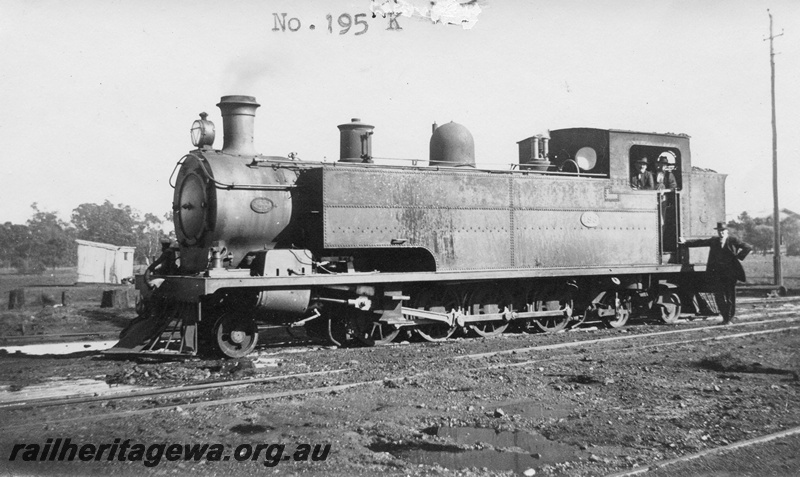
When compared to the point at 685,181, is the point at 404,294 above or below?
below

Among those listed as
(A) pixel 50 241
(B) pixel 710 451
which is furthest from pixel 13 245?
(B) pixel 710 451

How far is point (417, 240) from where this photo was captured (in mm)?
8875

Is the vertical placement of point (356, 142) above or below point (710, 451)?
above

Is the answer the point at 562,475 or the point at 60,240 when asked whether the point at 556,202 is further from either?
the point at 60,240

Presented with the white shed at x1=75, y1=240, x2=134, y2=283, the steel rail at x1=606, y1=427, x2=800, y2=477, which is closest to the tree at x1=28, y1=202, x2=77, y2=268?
the white shed at x1=75, y1=240, x2=134, y2=283

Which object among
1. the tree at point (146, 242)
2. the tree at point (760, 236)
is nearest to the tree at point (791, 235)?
the tree at point (760, 236)

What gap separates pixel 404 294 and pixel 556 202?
2.88 meters

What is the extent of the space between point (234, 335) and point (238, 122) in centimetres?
278

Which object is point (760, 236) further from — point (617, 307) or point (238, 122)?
point (238, 122)

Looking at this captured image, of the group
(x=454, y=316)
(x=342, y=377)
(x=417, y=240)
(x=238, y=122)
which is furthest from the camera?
(x=454, y=316)

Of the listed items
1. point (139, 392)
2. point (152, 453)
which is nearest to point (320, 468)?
point (152, 453)

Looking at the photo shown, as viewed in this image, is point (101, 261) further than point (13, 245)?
No

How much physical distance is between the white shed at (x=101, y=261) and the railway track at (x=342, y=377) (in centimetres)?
2330

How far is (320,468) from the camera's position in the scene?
12.8ft
